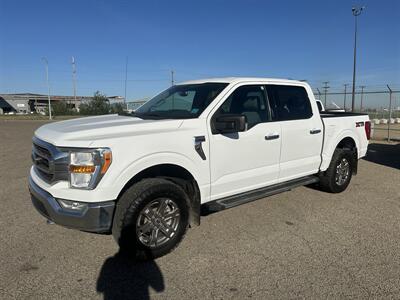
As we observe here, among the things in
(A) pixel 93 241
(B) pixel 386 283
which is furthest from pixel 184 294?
(B) pixel 386 283

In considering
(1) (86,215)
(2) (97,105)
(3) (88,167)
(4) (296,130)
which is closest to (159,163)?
(3) (88,167)

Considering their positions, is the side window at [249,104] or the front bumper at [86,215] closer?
the front bumper at [86,215]

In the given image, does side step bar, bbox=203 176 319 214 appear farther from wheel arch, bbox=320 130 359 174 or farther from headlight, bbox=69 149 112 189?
headlight, bbox=69 149 112 189

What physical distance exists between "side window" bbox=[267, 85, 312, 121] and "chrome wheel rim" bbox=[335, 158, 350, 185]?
1.28 m

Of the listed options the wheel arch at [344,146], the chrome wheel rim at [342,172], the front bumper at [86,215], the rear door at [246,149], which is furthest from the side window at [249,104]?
the chrome wheel rim at [342,172]

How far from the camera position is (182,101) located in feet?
15.0

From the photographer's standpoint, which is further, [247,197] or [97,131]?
[247,197]

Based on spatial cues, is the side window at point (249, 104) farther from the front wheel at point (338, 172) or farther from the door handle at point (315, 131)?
the front wheel at point (338, 172)

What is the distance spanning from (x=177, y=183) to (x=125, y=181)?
78 centimetres

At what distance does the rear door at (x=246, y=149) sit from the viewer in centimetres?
397

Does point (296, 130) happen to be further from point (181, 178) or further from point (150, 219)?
point (150, 219)

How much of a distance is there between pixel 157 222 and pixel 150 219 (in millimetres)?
97

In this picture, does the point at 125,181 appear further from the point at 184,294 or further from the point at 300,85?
the point at 300,85

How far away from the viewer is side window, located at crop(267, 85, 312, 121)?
473cm
